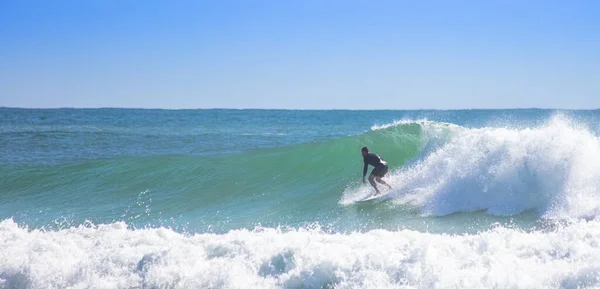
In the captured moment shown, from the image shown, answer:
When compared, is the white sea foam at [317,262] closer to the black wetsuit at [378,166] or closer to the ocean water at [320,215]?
the ocean water at [320,215]

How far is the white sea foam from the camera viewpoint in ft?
23.3

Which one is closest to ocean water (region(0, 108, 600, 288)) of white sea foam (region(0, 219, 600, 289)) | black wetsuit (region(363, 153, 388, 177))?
white sea foam (region(0, 219, 600, 289))

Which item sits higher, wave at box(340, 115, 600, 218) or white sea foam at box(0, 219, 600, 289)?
wave at box(340, 115, 600, 218)

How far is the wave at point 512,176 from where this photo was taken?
10766 mm

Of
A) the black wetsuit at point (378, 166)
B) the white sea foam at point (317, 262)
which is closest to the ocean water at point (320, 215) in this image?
the white sea foam at point (317, 262)

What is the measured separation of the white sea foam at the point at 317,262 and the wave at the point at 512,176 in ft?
7.49

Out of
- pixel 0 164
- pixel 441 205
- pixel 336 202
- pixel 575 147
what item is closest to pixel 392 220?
pixel 441 205

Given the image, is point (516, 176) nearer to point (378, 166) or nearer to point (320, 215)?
point (378, 166)

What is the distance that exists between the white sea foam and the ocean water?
0.07ft

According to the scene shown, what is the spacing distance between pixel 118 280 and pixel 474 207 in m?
6.62

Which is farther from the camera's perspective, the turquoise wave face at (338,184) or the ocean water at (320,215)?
the turquoise wave face at (338,184)

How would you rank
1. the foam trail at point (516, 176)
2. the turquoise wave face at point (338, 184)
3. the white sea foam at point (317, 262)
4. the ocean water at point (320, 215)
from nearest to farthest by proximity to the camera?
the white sea foam at point (317, 262), the ocean water at point (320, 215), the foam trail at point (516, 176), the turquoise wave face at point (338, 184)

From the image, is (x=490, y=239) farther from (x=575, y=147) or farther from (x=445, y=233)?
(x=575, y=147)

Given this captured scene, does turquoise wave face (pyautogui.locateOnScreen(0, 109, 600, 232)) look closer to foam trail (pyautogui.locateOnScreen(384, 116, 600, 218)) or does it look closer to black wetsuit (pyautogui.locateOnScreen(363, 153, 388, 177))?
foam trail (pyautogui.locateOnScreen(384, 116, 600, 218))
